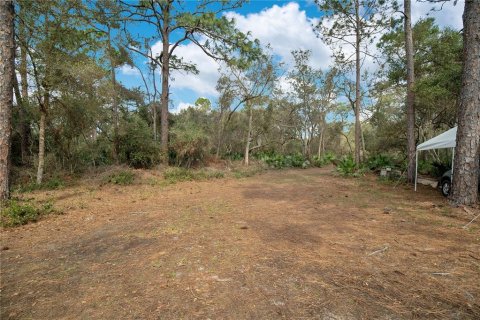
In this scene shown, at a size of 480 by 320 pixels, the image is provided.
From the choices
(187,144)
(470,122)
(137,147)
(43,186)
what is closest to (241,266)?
(470,122)

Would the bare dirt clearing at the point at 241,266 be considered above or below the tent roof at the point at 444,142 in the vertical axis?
below

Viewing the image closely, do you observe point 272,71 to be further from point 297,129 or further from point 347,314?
point 347,314

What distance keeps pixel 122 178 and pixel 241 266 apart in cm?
784

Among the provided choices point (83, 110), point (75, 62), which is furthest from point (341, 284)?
point (83, 110)

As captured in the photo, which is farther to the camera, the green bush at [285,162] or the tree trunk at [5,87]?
the green bush at [285,162]

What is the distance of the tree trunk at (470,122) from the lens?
6.05 m

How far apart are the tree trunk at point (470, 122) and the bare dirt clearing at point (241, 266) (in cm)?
94

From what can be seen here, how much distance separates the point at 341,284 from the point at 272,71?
19012 mm

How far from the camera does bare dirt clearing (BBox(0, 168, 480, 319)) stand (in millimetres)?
2141

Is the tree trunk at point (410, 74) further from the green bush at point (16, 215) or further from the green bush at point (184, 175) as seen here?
the green bush at point (16, 215)

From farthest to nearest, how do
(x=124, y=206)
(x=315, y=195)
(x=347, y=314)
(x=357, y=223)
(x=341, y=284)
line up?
(x=315, y=195) → (x=124, y=206) → (x=357, y=223) → (x=341, y=284) → (x=347, y=314)

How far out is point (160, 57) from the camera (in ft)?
45.3

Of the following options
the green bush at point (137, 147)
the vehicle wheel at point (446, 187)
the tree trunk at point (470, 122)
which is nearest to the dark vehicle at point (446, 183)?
the vehicle wheel at point (446, 187)

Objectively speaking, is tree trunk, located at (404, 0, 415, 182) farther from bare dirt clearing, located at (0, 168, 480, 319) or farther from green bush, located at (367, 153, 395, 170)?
bare dirt clearing, located at (0, 168, 480, 319)
